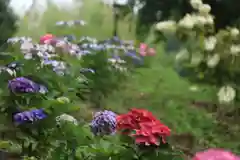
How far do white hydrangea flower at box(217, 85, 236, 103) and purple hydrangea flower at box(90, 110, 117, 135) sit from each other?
197cm

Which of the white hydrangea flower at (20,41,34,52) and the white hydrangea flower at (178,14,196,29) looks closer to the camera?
the white hydrangea flower at (20,41,34,52)

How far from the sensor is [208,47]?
3.31 m

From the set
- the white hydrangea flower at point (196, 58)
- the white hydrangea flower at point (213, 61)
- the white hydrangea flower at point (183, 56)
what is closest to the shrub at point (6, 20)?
the white hydrangea flower at point (183, 56)

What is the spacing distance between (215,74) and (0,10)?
1793 millimetres

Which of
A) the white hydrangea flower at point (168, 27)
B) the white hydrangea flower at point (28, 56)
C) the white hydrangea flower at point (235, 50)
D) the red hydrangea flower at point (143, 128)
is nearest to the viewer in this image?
the red hydrangea flower at point (143, 128)

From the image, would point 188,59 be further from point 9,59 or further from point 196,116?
point 9,59

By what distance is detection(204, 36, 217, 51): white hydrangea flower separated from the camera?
10.9 ft

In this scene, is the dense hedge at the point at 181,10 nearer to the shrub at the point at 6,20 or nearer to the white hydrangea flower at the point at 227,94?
the white hydrangea flower at the point at 227,94

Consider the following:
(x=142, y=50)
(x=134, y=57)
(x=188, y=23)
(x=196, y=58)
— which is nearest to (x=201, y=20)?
(x=188, y=23)

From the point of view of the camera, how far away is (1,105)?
186 cm

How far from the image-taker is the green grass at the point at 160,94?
3.55 m

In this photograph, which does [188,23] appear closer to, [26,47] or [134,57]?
[134,57]

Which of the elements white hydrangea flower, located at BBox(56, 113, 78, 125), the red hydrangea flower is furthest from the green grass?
the red hydrangea flower

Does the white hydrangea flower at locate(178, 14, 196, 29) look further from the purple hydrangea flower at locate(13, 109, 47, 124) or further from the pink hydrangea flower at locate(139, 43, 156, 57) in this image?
the purple hydrangea flower at locate(13, 109, 47, 124)
